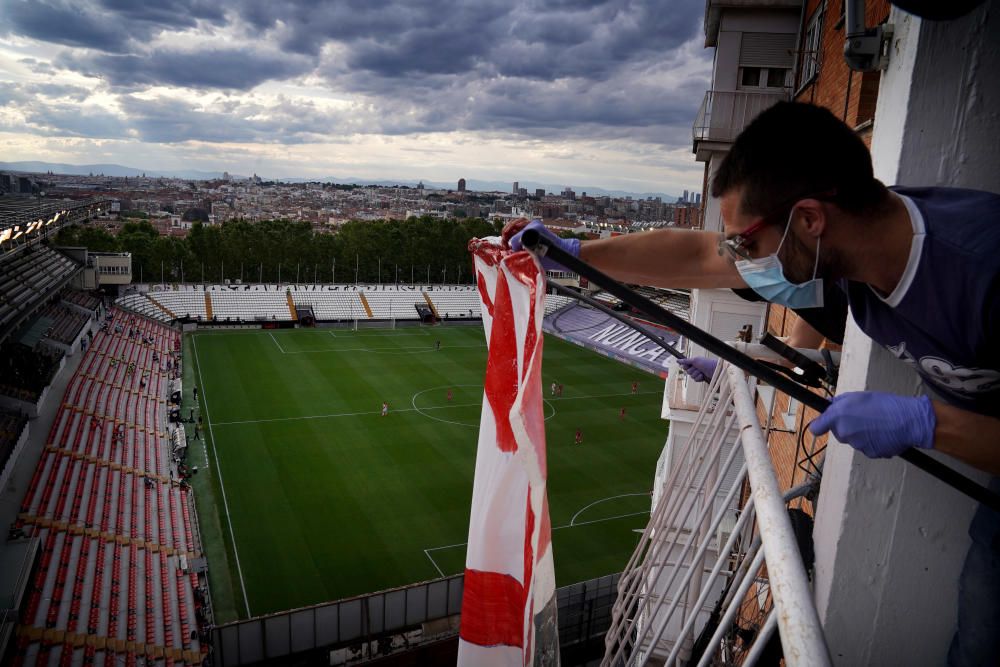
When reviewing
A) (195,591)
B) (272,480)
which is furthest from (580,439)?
(195,591)

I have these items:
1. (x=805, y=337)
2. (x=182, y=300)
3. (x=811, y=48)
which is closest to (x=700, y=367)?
(x=805, y=337)

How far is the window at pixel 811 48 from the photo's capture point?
7.83 m

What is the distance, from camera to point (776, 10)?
11102mm

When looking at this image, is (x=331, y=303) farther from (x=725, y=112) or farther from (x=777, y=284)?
(x=777, y=284)

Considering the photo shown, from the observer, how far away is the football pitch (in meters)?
15.6

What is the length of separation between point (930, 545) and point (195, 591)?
14890 millimetres

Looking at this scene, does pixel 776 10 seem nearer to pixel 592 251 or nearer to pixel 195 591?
pixel 592 251

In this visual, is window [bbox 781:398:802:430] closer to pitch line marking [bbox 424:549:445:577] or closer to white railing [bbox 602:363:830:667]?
white railing [bbox 602:363:830:667]

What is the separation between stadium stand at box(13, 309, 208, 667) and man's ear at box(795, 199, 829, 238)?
12934 mm

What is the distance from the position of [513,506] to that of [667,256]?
3.81 ft

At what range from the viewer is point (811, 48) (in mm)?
8312

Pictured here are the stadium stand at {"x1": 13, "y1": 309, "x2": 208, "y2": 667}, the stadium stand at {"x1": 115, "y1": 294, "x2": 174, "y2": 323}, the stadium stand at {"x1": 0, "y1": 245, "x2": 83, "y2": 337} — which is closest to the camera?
the stadium stand at {"x1": 13, "y1": 309, "x2": 208, "y2": 667}

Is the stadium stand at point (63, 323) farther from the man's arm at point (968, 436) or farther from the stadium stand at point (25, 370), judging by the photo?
the man's arm at point (968, 436)

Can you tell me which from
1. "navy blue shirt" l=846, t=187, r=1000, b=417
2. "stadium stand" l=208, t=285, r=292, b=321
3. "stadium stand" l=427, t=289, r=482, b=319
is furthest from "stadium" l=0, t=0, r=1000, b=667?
"stadium stand" l=427, t=289, r=482, b=319
